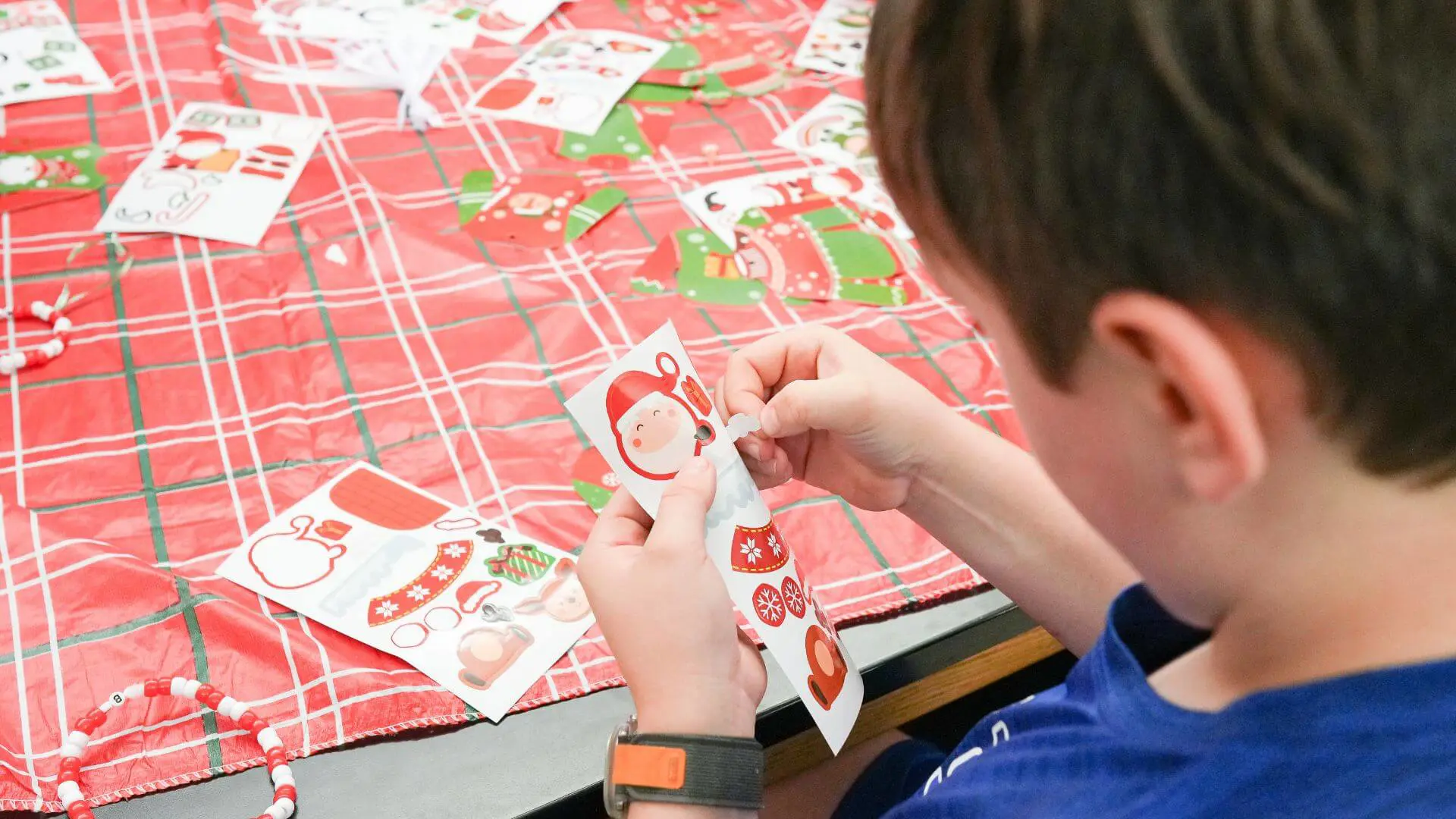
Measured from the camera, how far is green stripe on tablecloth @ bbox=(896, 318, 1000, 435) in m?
1.15

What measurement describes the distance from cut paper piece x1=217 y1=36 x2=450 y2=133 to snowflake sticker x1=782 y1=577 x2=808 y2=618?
984 mm

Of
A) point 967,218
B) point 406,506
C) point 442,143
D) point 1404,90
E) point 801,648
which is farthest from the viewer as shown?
point 442,143

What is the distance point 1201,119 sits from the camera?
35 centimetres

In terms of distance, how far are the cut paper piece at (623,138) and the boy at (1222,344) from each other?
103 centimetres

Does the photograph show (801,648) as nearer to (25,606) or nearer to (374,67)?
(25,606)

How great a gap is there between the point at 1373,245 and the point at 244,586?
2.85 ft

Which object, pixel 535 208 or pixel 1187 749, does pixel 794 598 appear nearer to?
pixel 1187 749

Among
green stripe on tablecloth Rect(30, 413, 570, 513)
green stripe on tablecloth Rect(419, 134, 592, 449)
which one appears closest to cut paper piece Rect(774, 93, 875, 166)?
green stripe on tablecloth Rect(419, 134, 592, 449)

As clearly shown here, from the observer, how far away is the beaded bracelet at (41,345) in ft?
3.57

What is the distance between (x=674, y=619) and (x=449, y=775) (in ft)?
0.77

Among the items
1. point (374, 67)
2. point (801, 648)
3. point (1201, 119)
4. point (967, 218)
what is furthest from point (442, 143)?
point (1201, 119)

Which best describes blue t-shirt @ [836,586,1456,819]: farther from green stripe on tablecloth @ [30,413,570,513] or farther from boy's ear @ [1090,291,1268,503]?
green stripe on tablecloth @ [30,413,570,513]

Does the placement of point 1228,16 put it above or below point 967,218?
above

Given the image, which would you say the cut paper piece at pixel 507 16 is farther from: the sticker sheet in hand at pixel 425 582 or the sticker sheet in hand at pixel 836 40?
the sticker sheet in hand at pixel 425 582
